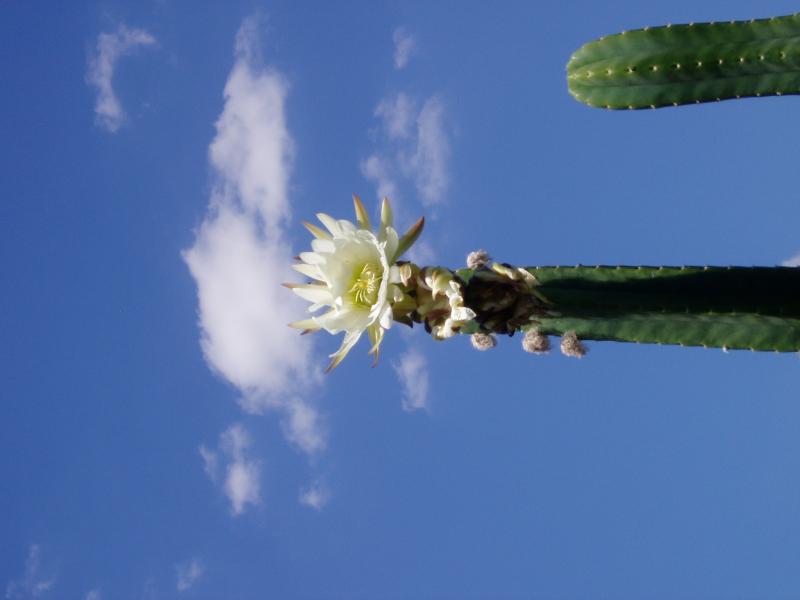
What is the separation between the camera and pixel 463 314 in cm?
249

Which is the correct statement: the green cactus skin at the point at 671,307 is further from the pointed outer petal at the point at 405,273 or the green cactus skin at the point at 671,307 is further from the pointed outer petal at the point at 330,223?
the pointed outer petal at the point at 330,223

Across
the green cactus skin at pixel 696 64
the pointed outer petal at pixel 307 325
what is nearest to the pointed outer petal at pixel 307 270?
the pointed outer petal at pixel 307 325

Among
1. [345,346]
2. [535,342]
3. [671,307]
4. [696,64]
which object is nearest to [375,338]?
[345,346]

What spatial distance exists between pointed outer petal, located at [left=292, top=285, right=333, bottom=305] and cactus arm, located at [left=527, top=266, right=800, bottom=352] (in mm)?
711

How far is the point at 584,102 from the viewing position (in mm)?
3447

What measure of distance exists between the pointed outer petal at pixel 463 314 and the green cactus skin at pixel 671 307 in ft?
0.35

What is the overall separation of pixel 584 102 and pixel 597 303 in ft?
3.74

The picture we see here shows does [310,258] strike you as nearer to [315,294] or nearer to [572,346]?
[315,294]

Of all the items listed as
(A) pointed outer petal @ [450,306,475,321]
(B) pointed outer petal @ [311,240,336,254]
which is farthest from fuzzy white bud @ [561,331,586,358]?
(B) pointed outer petal @ [311,240,336,254]

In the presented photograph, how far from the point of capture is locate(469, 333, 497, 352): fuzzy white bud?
8.79 ft

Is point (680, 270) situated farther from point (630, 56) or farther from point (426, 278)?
point (630, 56)

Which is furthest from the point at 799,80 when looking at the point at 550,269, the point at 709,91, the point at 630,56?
the point at 550,269

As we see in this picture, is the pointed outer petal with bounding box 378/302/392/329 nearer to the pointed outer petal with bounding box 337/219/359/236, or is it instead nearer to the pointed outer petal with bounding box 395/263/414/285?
the pointed outer petal with bounding box 395/263/414/285

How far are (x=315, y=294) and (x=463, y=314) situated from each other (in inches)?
21.3
